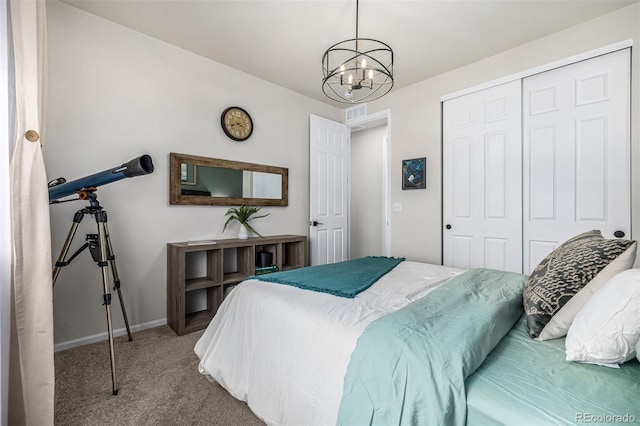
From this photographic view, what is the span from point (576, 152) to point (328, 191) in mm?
2596

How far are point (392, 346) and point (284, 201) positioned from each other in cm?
284

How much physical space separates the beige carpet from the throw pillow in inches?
54.1

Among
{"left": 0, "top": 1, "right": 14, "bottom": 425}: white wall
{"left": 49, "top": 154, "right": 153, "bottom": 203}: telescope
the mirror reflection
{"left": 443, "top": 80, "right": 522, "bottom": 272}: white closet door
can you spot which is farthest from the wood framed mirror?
{"left": 443, "top": 80, "right": 522, "bottom": 272}: white closet door

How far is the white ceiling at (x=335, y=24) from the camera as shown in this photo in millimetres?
2234

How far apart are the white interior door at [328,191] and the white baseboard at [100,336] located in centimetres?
188

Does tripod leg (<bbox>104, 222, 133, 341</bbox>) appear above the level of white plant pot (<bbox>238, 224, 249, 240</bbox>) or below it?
below

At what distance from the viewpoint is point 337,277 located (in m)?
1.83

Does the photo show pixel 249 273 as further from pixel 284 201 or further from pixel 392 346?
pixel 392 346

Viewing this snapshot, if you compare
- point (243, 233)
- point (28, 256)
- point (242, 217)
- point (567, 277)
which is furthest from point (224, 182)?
point (567, 277)

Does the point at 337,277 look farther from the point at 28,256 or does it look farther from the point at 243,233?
the point at 243,233

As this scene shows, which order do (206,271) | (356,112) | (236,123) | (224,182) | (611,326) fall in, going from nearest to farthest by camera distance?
1. (611,326)
2. (206,271)
3. (224,182)
4. (236,123)
5. (356,112)

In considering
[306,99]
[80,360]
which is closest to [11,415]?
[80,360]

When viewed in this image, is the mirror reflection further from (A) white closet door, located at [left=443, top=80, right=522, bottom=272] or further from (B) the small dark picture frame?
(A) white closet door, located at [left=443, top=80, right=522, bottom=272]

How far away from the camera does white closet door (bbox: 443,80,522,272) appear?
2.83 meters
